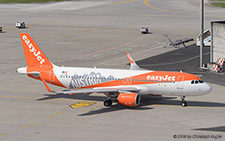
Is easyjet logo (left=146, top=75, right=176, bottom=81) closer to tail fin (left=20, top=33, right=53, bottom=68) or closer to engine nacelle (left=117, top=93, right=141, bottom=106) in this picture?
engine nacelle (left=117, top=93, right=141, bottom=106)

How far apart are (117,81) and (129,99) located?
4.13 metres

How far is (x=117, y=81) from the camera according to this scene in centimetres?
5794

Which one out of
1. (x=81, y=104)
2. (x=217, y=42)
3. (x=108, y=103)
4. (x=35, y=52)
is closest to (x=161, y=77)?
(x=108, y=103)

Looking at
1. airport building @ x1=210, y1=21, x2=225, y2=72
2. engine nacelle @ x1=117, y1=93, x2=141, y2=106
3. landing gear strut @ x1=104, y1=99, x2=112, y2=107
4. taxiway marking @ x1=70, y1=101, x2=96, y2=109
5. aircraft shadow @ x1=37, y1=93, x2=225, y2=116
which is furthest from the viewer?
airport building @ x1=210, y1=21, x2=225, y2=72

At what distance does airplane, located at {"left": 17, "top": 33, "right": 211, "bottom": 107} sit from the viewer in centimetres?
5516

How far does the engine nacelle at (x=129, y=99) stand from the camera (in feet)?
179

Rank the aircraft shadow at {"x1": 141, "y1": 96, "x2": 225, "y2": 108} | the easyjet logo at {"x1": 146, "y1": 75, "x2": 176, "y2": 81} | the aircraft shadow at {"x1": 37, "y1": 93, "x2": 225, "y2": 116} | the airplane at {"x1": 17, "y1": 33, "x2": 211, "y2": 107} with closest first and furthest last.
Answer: the airplane at {"x1": 17, "y1": 33, "x2": 211, "y2": 107}
the easyjet logo at {"x1": 146, "y1": 75, "x2": 176, "y2": 81}
the aircraft shadow at {"x1": 37, "y1": 93, "x2": 225, "y2": 116}
the aircraft shadow at {"x1": 141, "y1": 96, "x2": 225, "y2": 108}

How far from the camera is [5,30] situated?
131 m

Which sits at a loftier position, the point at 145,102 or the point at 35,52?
the point at 35,52

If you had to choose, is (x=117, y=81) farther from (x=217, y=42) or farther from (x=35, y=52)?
(x=217, y=42)

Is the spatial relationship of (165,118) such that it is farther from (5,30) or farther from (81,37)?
(5,30)

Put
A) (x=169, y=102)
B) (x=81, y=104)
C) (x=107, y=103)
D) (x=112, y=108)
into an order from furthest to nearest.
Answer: (x=169, y=102), (x=81, y=104), (x=107, y=103), (x=112, y=108)

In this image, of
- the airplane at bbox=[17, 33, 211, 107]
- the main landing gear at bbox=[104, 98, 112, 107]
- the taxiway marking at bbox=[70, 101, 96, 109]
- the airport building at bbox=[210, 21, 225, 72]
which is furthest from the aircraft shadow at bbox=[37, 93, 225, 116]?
the airport building at bbox=[210, 21, 225, 72]

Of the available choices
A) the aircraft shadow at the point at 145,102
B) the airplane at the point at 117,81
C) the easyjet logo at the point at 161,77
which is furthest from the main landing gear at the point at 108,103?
the easyjet logo at the point at 161,77
